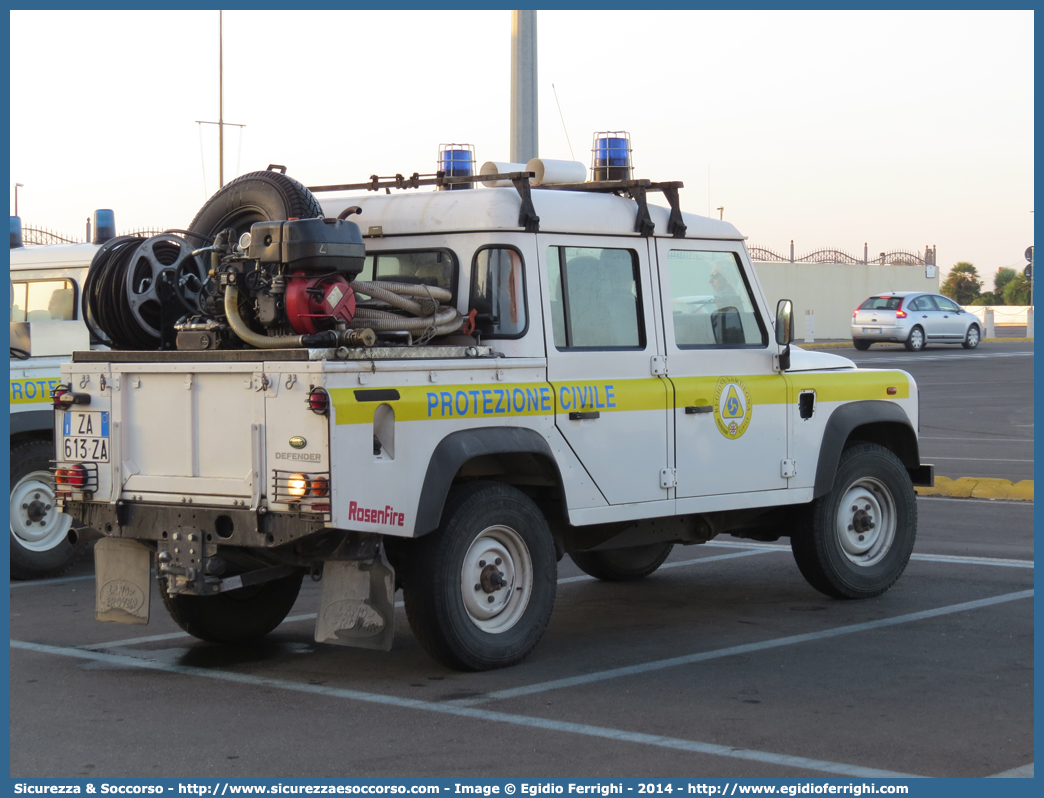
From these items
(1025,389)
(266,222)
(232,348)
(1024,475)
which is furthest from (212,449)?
(1025,389)

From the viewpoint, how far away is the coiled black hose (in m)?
7.32

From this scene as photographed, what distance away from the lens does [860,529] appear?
899cm

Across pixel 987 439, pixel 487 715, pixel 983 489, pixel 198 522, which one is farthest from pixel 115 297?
pixel 987 439

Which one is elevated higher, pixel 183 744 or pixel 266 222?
pixel 266 222

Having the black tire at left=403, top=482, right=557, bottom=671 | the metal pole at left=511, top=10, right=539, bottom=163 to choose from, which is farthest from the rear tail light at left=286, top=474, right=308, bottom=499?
the metal pole at left=511, top=10, right=539, bottom=163

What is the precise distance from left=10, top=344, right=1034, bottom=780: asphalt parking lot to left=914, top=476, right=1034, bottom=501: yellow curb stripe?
3384 mm

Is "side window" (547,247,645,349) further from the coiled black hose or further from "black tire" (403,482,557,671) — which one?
the coiled black hose

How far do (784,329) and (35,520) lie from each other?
18.9 ft

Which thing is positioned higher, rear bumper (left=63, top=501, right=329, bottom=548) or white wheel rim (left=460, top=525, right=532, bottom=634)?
rear bumper (left=63, top=501, right=329, bottom=548)

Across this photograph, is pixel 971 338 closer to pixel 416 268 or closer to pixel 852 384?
pixel 852 384

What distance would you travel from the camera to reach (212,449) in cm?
666

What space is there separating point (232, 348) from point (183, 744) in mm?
2183

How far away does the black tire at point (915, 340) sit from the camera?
35062 millimetres

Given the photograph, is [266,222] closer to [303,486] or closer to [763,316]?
[303,486]
